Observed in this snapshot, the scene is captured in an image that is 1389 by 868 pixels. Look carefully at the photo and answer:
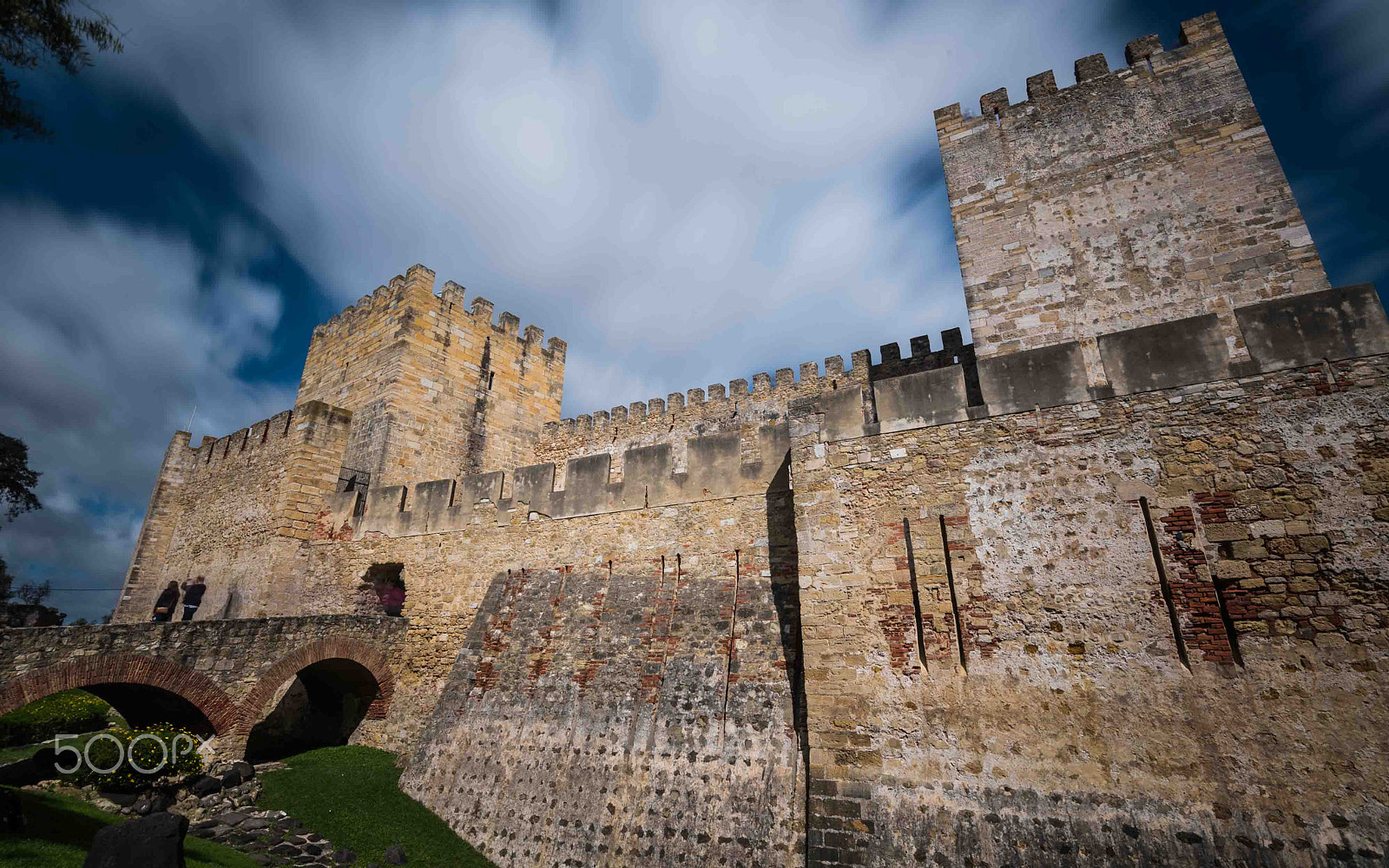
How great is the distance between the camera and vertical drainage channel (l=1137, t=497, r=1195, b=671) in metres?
5.14

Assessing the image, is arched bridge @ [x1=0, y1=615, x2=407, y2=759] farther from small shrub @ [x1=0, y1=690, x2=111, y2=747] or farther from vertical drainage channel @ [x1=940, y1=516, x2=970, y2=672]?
vertical drainage channel @ [x1=940, y1=516, x2=970, y2=672]

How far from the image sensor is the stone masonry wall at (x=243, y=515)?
1347 cm

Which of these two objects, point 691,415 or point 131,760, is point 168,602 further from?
point 691,415

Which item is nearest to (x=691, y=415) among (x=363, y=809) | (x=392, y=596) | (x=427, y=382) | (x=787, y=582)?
(x=427, y=382)

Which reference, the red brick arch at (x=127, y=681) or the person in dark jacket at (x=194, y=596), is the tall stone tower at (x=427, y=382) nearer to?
the person in dark jacket at (x=194, y=596)

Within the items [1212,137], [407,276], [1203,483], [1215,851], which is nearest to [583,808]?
[1215,851]

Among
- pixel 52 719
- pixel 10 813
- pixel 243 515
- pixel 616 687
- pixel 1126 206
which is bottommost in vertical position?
pixel 10 813

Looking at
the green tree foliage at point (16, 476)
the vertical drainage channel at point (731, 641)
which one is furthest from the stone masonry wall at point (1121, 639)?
the green tree foliage at point (16, 476)

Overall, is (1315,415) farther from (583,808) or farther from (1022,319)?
(583,808)

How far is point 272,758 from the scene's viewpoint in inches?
412

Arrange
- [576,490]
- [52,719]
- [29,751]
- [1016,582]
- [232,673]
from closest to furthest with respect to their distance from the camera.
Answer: [1016,582] → [232,673] → [29,751] → [576,490] → [52,719]

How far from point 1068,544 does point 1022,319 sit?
3.18 meters

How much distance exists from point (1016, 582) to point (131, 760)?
1105cm

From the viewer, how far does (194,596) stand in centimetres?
1561
